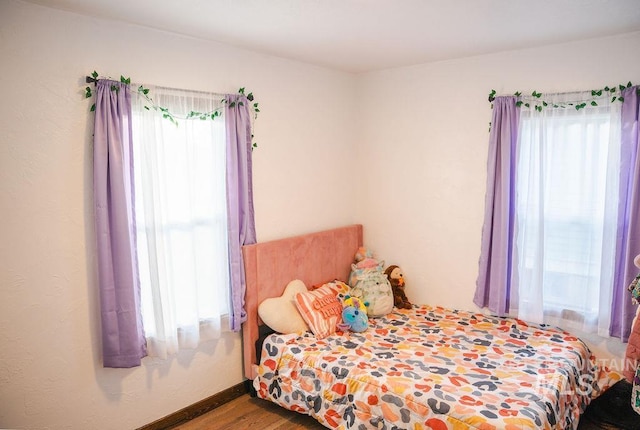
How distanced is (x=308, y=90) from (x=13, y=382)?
108 inches

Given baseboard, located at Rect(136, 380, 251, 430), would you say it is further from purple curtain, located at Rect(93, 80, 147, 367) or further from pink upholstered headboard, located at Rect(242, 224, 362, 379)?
purple curtain, located at Rect(93, 80, 147, 367)

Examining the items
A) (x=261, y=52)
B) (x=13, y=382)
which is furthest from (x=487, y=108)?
(x=13, y=382)

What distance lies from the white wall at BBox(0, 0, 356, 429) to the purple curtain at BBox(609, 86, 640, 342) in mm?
2585

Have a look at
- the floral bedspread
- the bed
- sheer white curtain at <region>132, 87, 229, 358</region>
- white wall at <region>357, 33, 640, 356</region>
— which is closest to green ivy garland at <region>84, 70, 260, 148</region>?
sheer white curtain at <region>132, 87, 229, 358</region>

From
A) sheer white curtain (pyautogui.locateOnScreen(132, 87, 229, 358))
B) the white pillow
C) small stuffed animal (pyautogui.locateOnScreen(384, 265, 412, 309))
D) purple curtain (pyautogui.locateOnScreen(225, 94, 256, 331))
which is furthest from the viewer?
small stuffed animal (pyautogui.locateOnScreen(384, 265, 412, 309))

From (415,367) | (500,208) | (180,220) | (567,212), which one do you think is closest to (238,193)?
(180,220)

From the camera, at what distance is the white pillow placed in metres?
3.11

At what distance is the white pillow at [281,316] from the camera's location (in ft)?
10.2

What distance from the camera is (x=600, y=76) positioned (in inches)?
113

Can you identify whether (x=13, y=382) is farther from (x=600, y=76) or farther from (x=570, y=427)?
(x=600, y=76)

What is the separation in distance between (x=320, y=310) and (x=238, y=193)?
3.34 feet

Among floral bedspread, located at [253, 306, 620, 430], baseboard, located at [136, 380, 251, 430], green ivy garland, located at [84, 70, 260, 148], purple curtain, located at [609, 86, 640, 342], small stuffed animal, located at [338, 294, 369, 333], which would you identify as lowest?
baseboard, located at [136, 380, 251, 430]

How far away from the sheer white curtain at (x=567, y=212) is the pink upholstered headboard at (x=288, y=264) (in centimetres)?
140

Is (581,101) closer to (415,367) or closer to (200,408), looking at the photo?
(415,367)
